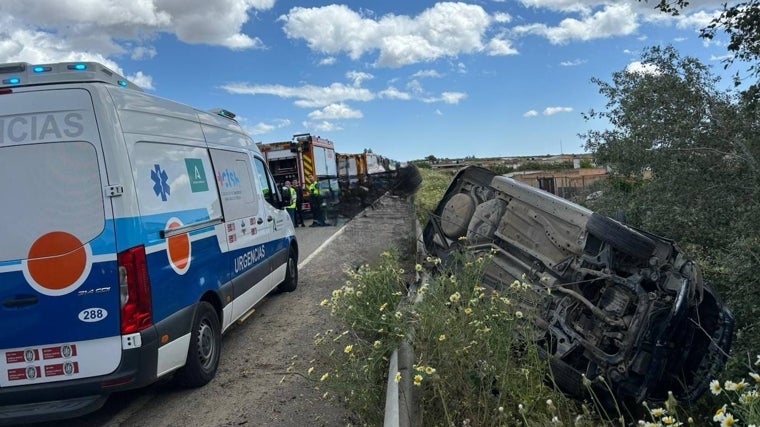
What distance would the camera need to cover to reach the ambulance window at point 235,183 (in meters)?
5.69

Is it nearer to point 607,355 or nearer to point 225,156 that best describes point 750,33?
point 607,355

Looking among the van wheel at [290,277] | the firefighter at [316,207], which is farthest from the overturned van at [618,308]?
the firefighter at [316,207]

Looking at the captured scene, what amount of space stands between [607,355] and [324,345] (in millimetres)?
2887

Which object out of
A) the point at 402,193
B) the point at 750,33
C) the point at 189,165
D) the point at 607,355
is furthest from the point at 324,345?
the point at 402,193

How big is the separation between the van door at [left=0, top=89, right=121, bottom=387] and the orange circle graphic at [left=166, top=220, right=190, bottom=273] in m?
0.55

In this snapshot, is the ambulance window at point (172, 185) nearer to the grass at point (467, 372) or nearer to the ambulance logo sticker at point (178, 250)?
the ambulance logo sticker at point (178, 250)

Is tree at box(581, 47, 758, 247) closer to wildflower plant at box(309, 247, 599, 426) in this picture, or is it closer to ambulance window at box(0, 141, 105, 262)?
wildflower plant at box(309, 247, 599, 426)

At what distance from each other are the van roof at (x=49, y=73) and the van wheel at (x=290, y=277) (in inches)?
179

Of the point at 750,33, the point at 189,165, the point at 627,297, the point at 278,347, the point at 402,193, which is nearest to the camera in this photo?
the point at 627,297

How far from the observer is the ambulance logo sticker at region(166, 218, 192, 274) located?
432cm

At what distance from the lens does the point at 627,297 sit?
4.11 m

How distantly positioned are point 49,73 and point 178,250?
1637 millimetres

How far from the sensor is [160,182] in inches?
173

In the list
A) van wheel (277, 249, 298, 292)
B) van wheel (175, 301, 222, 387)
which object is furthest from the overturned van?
van wheel (277, 249, 298, 292)
